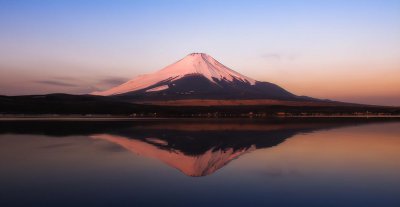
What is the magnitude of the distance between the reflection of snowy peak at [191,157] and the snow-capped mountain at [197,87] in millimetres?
122022

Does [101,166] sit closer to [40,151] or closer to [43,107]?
[40,151]

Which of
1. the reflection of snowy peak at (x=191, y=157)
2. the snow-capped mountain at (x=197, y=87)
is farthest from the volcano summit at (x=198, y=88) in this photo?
the reflection of snowy peak at (x=191, y=157)

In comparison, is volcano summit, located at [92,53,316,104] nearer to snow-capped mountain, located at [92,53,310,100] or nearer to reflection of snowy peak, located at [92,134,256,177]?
snow-capped mountain, located at [92,53,310,100]

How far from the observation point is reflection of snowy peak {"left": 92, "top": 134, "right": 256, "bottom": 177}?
1337 cm

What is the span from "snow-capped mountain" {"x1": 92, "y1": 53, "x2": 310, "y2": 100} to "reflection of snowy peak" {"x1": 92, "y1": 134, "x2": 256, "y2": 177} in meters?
122

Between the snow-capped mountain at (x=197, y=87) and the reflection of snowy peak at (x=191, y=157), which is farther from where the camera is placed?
the snow-capped mountain at (x=197, y=87)

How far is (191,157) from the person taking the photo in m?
16.2

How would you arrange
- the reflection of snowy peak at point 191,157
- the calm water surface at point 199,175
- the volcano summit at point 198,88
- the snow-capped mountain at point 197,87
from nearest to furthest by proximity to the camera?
the calm water surface at point 199,175 → the reflection of snowy peak at point 191,157 → the volcano summit at point 198,88 → the snow-capped mountain at point 197,87

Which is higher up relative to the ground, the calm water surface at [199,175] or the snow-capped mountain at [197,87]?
the snow-capped mountain at [197,87]

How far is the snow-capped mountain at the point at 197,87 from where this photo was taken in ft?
493

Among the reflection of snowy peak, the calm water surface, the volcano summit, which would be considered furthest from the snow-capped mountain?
the calm water surface

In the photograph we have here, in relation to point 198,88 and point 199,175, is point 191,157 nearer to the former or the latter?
point 199,175

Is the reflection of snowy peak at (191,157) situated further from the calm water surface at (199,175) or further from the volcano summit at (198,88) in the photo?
the volcano summit at (198,88)

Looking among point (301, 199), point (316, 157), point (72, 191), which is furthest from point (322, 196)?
point (316, 157)
